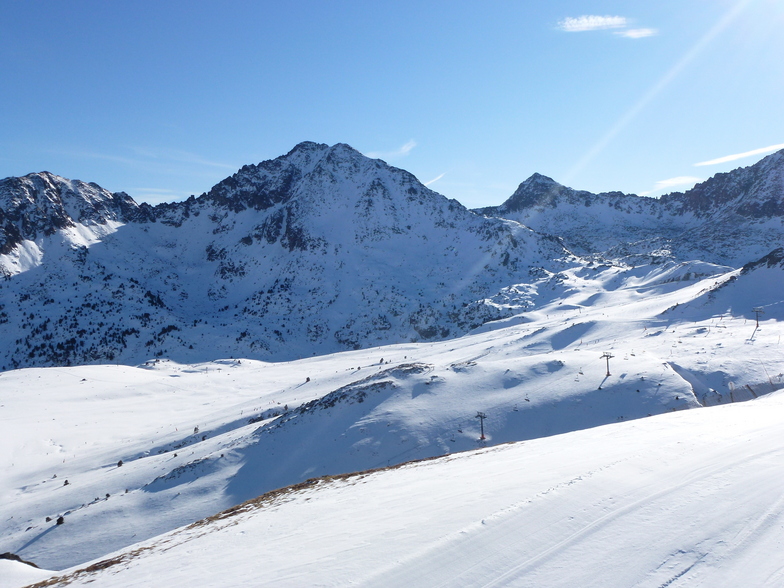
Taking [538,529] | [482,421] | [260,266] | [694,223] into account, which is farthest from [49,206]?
[694,223]

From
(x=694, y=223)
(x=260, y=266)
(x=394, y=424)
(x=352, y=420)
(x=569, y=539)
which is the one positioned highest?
(x=260, y=266)

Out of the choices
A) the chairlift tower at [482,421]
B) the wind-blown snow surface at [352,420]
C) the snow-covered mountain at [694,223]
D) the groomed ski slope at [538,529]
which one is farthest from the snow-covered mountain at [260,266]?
the groomed ski slope at [538,529]

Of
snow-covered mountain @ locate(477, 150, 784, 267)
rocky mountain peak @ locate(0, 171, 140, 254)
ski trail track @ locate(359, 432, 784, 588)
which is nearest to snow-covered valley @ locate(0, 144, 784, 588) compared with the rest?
ski trail track @ locate(359, 432, 784, 588)

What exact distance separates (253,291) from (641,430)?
348 ft

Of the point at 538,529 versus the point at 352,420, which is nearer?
the point at 538,529

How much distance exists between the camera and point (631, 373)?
82.4ft

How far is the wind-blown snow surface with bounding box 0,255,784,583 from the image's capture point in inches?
825

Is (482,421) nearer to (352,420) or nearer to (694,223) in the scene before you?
(352,420)

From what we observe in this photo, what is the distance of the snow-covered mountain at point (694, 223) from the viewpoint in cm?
12288

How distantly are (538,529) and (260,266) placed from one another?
117798mm

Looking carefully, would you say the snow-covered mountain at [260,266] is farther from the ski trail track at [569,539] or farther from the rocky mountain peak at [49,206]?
the ski trail track at [569,539]

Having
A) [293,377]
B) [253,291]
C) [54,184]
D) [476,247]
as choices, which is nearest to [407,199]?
[476,247]

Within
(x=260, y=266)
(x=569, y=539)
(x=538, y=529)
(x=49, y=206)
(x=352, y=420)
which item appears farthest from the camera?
(x=49, y=206)

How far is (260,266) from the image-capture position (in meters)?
117
